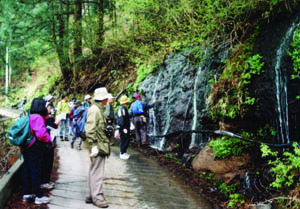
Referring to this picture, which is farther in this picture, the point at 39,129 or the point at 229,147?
the point at 229,147

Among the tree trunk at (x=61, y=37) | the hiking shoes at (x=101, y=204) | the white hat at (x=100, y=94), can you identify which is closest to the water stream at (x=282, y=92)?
the white hat at (x=100, y=94)

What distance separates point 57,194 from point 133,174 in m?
2.61

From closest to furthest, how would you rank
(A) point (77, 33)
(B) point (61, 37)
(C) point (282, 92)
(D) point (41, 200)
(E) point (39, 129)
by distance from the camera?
(E) point (39, 129) < (D) point (41, 200) < (C) point (282, 92) < (A) point (77, 33) < (B) point (61, 37)

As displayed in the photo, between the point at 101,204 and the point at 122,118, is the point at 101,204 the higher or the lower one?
the lower one

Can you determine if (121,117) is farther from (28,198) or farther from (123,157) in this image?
(28,198)

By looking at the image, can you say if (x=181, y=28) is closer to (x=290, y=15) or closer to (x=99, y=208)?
(x=290, y=15)

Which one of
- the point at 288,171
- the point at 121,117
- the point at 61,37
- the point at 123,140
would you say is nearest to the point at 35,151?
the point at 121,117

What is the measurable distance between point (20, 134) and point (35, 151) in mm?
432

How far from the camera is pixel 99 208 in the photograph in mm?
5512

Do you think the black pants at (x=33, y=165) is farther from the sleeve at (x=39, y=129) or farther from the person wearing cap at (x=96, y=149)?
the person wearing cap at (x=96, y=149)

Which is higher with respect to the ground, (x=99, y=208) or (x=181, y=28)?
(x=181, y=28)

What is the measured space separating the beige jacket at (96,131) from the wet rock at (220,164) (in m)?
4.07

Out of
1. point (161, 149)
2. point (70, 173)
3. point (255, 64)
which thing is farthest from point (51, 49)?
point (255, 64)

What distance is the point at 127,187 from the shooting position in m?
7.04
